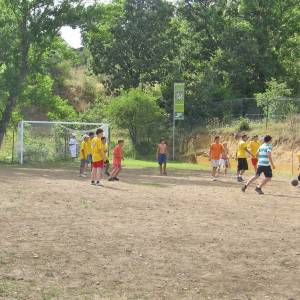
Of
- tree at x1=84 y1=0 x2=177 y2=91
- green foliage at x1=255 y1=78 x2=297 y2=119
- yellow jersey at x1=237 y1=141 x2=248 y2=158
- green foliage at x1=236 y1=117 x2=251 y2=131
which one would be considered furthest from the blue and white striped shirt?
tree at x1=84 y1=0 x2=177 y2=91

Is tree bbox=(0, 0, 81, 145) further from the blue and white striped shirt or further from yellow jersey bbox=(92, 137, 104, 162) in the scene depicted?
the blue and white striped shirt

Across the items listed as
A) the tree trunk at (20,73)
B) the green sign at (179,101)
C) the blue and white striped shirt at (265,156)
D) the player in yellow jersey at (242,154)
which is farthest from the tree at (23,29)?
the blue and white striped shirt at (265,156)

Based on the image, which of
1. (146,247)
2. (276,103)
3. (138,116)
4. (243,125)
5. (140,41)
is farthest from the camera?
(140,41)

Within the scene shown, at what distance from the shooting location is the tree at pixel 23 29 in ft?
106

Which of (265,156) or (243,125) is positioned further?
(243,125)

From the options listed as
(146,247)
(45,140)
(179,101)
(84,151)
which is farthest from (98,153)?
(179,101)

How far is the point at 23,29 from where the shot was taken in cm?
3269

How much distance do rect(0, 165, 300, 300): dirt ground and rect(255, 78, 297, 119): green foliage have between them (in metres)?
22.6

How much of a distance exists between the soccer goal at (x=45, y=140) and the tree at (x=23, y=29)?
79.4 inches

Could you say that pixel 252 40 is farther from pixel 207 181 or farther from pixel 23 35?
pixel 207 181

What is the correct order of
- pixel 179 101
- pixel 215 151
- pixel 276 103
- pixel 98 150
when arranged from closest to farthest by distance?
1. pixel 98 150
2. pixel 215 151
3. pixel 276 103
4. pixel 179 101

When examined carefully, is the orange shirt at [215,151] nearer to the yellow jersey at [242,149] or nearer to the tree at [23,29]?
the yellow jersey at [242,149]

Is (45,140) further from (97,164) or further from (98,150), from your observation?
(98,150)

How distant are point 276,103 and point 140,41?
477 inches
